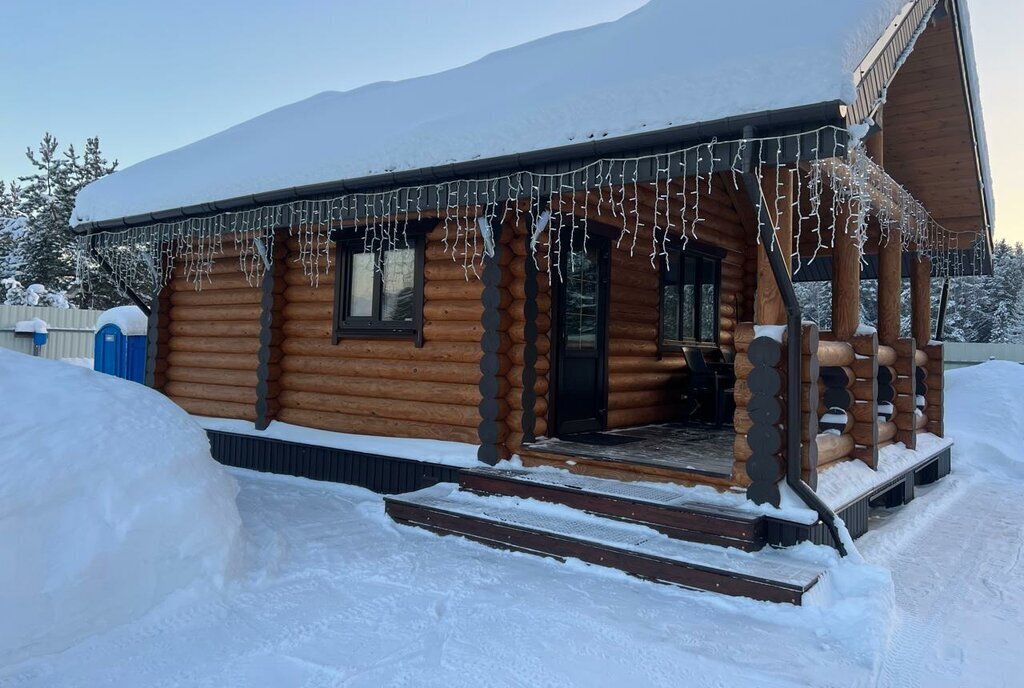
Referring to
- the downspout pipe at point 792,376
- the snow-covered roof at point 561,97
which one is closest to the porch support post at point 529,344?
the snow-covered roof at point 561,97

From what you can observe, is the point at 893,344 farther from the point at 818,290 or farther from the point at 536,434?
the point at 818,290

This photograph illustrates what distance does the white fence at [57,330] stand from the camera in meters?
18.7

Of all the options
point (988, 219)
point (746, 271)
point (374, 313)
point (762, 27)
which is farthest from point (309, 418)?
point (988, 219)

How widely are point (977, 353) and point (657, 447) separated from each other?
23807mm

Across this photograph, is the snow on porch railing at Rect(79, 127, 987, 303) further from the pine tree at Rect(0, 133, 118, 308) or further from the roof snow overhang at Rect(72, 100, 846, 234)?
the pine tree at Rect(0, 133, 118, 308)

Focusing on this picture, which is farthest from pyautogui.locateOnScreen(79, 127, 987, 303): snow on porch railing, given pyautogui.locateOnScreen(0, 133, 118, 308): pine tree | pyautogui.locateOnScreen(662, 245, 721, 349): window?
pyautogui.locateOnScreen(0, 133, 118, 308): pine tree

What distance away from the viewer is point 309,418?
7.02 metres

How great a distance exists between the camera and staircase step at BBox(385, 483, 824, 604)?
3559 mm

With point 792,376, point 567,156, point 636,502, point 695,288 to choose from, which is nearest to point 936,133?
point 695,288

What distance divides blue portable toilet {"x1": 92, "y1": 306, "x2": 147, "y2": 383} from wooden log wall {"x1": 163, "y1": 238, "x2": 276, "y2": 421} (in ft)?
7.69

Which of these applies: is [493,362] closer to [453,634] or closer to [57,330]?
[453,634]

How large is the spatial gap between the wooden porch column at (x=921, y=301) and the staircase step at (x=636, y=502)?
559 cm

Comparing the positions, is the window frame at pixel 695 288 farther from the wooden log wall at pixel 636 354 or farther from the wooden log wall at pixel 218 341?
the wooden log wall at pixel 218 341

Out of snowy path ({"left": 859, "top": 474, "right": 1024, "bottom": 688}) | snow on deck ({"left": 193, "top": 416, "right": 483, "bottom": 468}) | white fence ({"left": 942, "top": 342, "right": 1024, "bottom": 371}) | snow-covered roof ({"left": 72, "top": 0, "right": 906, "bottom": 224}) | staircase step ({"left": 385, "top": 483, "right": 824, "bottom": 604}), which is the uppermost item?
snow-covered roof ({"left": 72, "top": 0, "right": 906, "bottom": 224})
